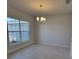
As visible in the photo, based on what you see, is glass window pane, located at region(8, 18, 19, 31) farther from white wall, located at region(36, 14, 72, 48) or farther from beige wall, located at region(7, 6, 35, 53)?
white wall, located at region(36, 14, 72, 48)

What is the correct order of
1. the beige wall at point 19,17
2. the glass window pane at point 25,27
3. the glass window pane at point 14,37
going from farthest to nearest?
the glass window pane at point 25,27, the glass window pane at point 14,37, the beige wall at point 19,17

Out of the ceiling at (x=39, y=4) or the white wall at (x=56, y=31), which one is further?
the white wall at (x=56, y=31)

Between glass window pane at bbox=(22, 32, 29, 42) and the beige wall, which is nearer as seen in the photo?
the beige wall

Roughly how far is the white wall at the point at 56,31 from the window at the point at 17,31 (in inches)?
54.3

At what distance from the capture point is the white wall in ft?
22.8

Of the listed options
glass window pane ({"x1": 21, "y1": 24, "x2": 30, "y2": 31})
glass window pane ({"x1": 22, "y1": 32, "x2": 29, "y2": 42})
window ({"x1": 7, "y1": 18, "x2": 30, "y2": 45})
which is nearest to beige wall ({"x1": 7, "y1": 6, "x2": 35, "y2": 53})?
window ({"x1": 7, "y1": 18, "x2": 30, "y2": 45})

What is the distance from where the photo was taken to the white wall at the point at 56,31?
6.94m

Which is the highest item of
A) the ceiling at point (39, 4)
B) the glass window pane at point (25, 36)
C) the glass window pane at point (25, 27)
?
the ceiling at point (39, 4)

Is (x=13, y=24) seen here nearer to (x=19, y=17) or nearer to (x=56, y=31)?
(x=19, y=17)

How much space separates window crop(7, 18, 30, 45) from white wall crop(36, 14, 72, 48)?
138 cm

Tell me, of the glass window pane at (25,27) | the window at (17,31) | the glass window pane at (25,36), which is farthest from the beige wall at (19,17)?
the glass window pane at (25,27)

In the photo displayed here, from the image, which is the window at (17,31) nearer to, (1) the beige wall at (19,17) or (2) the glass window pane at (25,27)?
(2) the glass window pane at (25,27)
